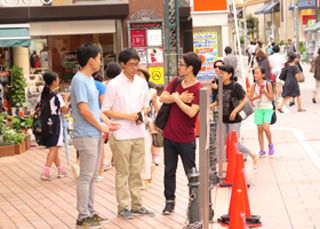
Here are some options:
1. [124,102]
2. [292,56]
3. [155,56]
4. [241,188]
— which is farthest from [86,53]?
[292,56]

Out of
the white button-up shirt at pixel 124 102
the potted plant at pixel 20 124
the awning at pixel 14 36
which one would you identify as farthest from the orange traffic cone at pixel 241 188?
the awning at pixel 14 36

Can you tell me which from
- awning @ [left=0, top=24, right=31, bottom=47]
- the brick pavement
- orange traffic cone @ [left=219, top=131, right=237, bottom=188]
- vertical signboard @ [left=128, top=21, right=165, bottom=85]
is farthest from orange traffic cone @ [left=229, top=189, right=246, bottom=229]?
vertical signboard @ [left=128, top=21, right=165, bottom=85]

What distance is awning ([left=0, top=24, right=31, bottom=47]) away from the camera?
654 inches

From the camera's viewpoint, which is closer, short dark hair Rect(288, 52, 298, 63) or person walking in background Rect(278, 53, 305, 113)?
short dark hair Rect(288, 52, 298, 63)

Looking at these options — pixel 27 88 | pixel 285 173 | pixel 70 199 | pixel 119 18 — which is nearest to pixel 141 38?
pixel 119 18

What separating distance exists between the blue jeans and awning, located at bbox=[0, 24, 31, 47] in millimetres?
9367

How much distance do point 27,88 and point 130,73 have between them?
11173 millimetres

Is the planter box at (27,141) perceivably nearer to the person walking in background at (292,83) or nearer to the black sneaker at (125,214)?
the black sneaker at (125,214)

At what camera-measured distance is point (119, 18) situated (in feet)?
68.9

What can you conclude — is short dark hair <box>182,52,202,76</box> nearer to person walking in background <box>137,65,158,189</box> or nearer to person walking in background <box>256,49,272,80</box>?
person walking in background <box>137,65,158,189</box>

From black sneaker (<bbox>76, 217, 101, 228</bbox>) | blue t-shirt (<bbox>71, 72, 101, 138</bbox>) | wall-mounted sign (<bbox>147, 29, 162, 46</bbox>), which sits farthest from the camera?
wall-mounted sign (<bbox>147, 29, 162, 46</bbox>)

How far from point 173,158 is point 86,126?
1297 mm

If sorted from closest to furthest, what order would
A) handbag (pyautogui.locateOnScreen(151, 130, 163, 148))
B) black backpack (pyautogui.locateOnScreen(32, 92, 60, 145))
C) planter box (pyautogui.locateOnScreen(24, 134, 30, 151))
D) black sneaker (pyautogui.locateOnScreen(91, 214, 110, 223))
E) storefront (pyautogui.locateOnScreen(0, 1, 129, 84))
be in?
black sneaker (pyautogui.locateOnScreen(91, 214, 110, 223)) → handbag (pyautogui.locateOnScreen(151, 130, 163, 148)) → black backpack (pyautogui.locateOnScreen(32, 92, 60, 145)) → planter box (pyautogui.locateOnScreen(24, 134, 30, 151)) → storefront (pyautogui.locateOnScreen(0, 1, 129, 84))

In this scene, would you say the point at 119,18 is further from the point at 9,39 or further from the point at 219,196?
the point at 219,196
